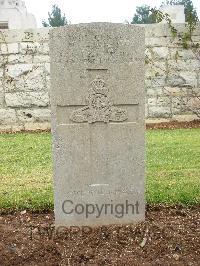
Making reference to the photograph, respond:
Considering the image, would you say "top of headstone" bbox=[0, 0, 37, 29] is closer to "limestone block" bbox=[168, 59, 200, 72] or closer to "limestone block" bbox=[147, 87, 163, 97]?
"limestone block" bbox=[147, 87, 163, 97]

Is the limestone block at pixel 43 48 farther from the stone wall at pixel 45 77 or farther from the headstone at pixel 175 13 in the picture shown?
the headstone at pixel 175 13

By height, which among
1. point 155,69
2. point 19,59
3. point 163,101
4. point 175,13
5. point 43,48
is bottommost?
point 163,101

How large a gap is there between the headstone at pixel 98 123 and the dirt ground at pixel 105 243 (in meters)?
0.18

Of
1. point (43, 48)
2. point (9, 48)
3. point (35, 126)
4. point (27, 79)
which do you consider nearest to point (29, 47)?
point (43, 48)

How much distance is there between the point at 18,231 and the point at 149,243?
1080mm

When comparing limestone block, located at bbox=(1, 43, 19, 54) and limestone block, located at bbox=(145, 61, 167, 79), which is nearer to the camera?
limestone block, located at bbox=(1, 43, 19, 54)

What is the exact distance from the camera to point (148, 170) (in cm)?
608

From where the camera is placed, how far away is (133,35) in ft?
12.9

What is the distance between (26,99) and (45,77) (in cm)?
59

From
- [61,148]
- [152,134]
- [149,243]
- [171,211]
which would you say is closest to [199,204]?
[171,211]

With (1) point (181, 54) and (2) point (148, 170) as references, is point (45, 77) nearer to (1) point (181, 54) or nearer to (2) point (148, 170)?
(1) point (181, 54)

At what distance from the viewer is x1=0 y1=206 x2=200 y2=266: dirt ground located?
3529 millimetres

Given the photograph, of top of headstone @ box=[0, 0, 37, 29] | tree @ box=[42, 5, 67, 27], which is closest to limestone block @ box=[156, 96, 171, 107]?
top of headstone @ box=[0, 0, 37, 29]

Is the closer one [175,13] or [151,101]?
[151,101]
